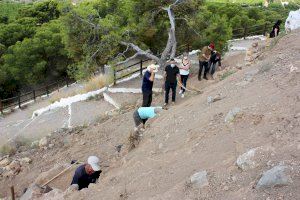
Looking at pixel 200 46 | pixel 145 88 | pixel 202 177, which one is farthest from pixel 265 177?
pixel 200 46

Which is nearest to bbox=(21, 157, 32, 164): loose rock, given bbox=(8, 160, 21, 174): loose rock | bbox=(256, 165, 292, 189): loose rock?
bbox=(8, 160, 21, 174): loose rock

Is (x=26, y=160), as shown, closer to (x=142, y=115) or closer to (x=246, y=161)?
(x=142, y=115)

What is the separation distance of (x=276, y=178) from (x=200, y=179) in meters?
1.11

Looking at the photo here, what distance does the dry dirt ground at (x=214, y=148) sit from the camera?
547 cm

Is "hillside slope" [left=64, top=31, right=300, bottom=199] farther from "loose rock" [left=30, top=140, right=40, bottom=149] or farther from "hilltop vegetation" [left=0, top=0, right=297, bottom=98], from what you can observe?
"hilltop vegetation" [left=0, top=0, right=297, bottom=98]

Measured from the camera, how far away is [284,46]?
11.9 m

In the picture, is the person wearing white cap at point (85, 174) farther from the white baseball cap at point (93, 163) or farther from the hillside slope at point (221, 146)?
the hillside slope at point (221, 146)

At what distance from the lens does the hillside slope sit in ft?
17.8

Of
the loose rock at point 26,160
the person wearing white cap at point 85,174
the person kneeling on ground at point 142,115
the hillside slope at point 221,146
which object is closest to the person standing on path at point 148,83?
the hillside slope at point 221,146

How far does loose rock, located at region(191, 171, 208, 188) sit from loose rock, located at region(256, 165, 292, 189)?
825 millimetres

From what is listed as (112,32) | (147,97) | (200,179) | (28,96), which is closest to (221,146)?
(200,179)

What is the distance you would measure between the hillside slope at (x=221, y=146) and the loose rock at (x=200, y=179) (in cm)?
7

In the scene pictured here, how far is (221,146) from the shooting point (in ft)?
21.7

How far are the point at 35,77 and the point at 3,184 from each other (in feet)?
54.4
